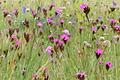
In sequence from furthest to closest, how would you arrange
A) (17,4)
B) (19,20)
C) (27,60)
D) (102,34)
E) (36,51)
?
(17,4), (19,20), (102,34), (36,51), (27,60)

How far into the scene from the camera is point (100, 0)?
7176mm

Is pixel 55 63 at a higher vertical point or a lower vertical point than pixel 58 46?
lower

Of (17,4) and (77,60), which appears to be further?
(17,4)

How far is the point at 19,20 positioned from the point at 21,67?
2213 millimetres

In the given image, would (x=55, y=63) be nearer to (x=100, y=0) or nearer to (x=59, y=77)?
(x=59, y=77)

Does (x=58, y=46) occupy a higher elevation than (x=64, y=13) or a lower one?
higher

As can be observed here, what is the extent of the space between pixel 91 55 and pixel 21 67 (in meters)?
0.52

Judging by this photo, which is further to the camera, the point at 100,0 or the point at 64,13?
the point at 100,0

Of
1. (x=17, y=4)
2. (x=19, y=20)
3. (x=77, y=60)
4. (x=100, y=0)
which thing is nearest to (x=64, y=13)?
(x=19, y=20)

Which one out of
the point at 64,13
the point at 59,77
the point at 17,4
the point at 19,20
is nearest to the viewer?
the point at 59,77

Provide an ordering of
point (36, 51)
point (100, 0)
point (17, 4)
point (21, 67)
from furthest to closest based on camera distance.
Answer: point (100, 0) → point (17, 4) → point (36, 51) → point (21, 67)

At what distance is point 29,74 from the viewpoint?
2.36 m

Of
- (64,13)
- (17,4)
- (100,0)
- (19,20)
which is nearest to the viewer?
(19,20)

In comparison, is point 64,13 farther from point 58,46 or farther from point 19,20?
point 58,46
